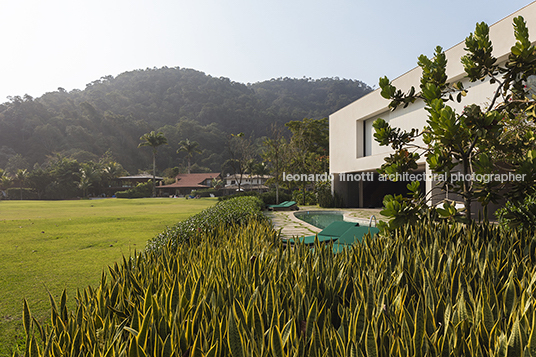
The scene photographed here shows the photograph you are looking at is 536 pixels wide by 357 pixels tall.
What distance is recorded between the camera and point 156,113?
3445 inches

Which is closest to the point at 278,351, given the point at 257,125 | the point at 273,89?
the point at 257,125

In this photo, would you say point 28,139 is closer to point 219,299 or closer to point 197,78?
point 197,78

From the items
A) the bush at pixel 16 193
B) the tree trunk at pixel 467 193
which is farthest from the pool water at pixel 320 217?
the bush at pixel 16 193

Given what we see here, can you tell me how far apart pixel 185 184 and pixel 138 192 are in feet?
35.2

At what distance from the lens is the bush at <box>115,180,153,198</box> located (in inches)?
1989

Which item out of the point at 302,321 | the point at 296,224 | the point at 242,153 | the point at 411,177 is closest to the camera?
the point at 302,321

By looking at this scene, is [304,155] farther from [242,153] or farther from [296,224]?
[296,224]

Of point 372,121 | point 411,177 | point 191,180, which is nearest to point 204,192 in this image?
point 191,180

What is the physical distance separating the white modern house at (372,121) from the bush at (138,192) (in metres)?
39.8

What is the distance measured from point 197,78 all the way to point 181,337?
101 m

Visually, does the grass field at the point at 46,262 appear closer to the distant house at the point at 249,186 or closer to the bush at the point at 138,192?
the bush at the point at 138,192

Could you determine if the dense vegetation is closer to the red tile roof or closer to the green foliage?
the green foliage

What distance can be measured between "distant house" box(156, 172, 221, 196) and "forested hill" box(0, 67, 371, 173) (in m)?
12.9

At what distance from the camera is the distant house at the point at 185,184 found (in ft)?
199
